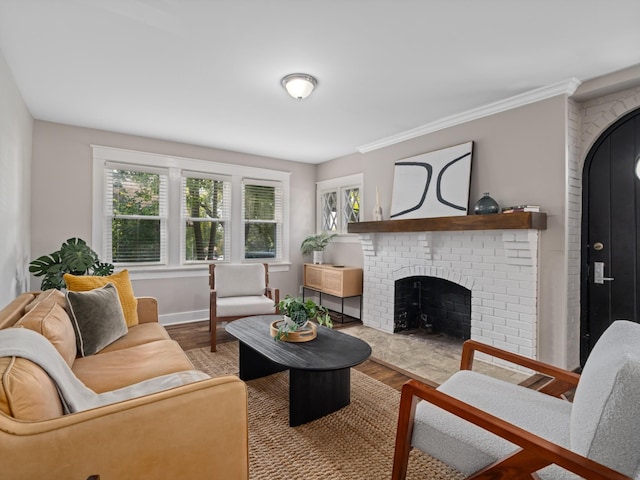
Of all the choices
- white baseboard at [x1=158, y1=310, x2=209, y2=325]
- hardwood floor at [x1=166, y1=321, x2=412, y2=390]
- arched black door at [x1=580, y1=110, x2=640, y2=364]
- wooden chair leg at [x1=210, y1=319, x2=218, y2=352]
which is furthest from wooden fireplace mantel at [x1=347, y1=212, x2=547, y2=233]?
white baseboard at [x1=158, y1=310, x2=209, y2=325]

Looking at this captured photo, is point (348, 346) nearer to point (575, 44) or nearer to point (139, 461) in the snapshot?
point (139, 461)

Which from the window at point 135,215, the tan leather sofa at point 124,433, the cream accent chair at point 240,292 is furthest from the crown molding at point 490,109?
the tan leather sofa at point 124,433

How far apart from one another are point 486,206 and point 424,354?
62.6 inches

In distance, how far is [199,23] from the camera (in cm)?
209

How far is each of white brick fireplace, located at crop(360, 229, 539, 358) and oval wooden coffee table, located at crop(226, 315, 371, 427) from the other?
160 cm

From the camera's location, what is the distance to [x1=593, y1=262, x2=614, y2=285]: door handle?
2953 millimetres

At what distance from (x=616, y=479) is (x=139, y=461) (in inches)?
54.9

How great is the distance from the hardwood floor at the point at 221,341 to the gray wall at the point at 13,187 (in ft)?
5.15

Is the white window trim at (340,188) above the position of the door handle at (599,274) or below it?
above

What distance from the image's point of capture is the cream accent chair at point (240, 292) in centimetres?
366

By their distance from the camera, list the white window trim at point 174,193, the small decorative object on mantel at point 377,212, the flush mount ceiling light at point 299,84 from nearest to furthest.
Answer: the flush mount ceiling light at point 299,84
the white window trim at point 174,193
the small decorative object on mantel at point 377,212

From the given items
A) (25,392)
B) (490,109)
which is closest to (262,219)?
(490,109)

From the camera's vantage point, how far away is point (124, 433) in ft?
3.42

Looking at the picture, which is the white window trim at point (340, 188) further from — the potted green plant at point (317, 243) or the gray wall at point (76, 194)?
the gray wall at point (76, 194)
